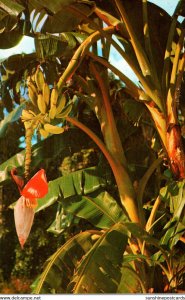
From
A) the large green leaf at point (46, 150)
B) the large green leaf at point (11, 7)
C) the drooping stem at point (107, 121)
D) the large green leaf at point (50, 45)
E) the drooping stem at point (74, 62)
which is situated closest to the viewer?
the drooping stem at point (74, 62)

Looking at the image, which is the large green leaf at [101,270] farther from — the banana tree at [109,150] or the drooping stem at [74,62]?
the drooping stem at [74,62]

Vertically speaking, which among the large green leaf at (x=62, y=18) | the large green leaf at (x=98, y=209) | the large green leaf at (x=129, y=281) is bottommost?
the large green leaf at (x=129, y=281)

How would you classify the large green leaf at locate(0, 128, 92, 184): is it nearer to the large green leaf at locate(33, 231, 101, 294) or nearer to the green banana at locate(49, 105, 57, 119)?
the large green leaf at locate(33, 231, 101, 294)

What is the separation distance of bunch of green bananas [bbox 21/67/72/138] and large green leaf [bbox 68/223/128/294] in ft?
1.30

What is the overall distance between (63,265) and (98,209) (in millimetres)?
299

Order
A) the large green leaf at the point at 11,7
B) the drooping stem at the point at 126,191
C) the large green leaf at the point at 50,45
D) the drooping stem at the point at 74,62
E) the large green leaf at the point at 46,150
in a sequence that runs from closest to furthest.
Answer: the drooping stem at the point at 74,62 < the large green leaf at the point at 11,7 < the large green leaf at the point at 50,45 < the drooping stem at the point at 126,191 < the large green leaf at the point at 46,150

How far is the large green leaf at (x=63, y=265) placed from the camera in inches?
67.7

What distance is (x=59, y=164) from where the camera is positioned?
3.27 m

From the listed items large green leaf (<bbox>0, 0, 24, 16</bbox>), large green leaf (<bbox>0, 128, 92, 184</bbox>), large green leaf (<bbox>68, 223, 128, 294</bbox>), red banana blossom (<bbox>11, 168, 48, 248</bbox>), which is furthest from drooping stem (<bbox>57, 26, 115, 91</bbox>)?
large green leaf (<bbox>0, 128, 92, 184</bbox>)

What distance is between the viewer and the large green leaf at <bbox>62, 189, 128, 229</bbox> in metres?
1.99

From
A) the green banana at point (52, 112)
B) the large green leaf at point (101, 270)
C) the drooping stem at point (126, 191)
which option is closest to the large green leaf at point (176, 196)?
the drooping stem at point (126, 191)

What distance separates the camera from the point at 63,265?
1.80 m

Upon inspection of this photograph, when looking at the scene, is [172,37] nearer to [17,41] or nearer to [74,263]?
[17,41]

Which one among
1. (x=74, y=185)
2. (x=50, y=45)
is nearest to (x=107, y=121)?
(x=74, y=185)
